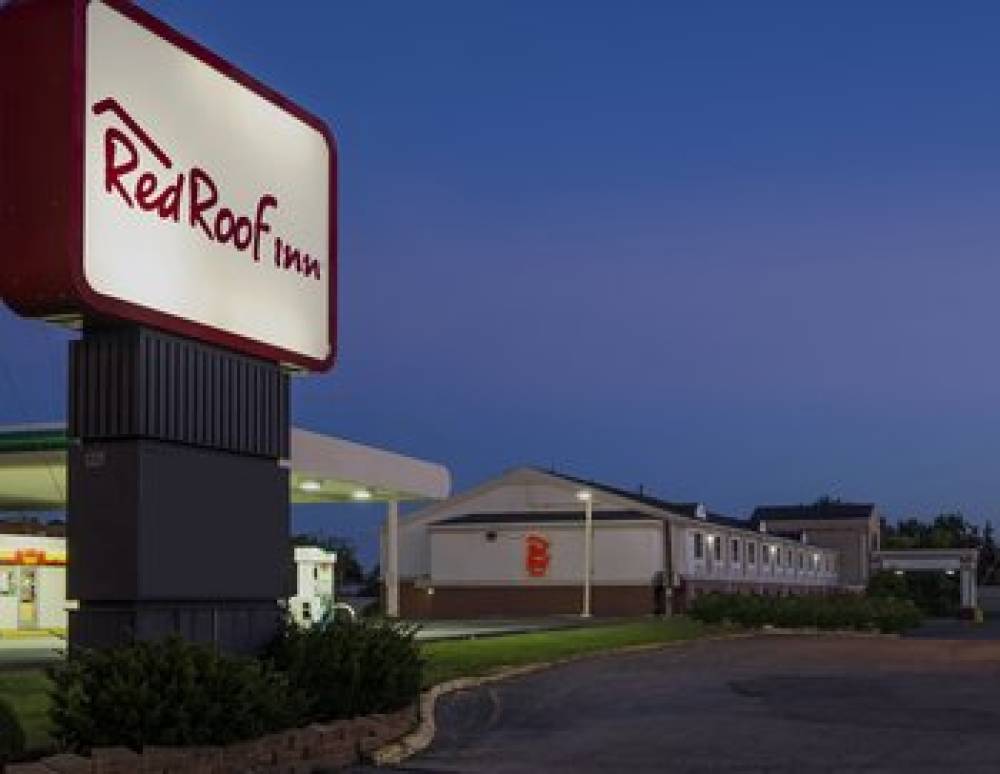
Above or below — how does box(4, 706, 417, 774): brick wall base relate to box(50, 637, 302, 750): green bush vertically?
below

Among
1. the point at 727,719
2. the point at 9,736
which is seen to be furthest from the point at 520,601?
the point at 9,736

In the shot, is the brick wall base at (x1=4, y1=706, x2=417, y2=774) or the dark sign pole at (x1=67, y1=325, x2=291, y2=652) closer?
the brick wall base at (x1=4, y1=706, x2=417, y2=774)

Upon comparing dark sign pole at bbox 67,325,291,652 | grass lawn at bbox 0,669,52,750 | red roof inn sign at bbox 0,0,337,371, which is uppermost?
red roof inn sign at bbox 0,0,337,371

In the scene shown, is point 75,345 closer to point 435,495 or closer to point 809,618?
point 435,495

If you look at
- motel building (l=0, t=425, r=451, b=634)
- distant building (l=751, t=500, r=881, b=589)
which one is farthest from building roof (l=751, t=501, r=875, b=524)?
motel building (l=0, t=425, r=451, b=634)

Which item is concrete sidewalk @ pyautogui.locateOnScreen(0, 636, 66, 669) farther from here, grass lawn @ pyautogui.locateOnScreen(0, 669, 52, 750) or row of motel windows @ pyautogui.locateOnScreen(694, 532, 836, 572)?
row of motel windows @ pyautogui.locateOnScreen(694, 532, 836, 572)

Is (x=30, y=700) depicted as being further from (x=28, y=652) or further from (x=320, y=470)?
(x=320, y=470)

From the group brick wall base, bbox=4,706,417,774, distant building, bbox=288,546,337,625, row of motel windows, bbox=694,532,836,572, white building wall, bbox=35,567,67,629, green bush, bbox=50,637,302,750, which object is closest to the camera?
brick wall base, bbox=4,706,417,774

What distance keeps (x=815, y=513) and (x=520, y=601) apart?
47869mm

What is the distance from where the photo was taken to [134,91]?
13500 mm

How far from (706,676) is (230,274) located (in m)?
16.1

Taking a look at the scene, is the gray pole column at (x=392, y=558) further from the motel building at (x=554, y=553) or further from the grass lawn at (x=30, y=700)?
the grass lawn at (x=30, y=700)

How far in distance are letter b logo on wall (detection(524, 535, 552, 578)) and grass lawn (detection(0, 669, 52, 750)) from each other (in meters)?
41.3

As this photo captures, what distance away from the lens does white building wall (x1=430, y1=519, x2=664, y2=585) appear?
6194 cm
